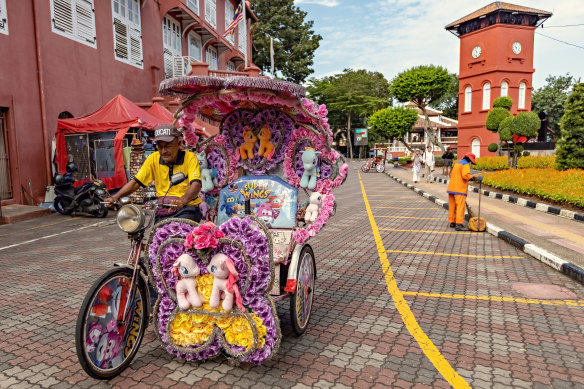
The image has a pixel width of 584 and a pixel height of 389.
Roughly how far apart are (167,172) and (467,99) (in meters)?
35.0

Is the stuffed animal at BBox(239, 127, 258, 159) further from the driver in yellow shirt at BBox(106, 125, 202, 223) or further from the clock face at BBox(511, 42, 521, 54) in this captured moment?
the clock face at BBox(511, 42, 521, 54)

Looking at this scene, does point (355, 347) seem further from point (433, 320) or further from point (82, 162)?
point (82, 162)

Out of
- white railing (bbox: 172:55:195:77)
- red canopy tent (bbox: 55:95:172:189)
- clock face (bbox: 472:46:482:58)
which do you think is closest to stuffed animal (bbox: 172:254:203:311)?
red canopy tent (bbox: 55:95:172:189)

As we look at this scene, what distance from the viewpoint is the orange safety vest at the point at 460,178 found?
9.04 meters

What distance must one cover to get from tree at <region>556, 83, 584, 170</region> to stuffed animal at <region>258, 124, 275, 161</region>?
39.9 ft

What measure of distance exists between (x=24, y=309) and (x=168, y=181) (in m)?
2.38

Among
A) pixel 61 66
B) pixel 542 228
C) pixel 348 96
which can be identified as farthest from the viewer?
pixel 348 96

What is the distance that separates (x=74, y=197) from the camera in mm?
11789

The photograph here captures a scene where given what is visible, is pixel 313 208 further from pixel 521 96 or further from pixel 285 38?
pixel 285 38

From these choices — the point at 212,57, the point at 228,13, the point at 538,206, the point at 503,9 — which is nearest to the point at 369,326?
the point at 538,206

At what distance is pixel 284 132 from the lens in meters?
5.18

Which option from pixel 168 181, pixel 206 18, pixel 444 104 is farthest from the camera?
pixel 444 104

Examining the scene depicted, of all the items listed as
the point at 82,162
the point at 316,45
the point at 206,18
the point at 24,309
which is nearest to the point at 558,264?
the point at 24,309

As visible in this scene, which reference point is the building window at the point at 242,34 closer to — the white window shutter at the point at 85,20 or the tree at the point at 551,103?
the white window shutter at the point at 85,20
